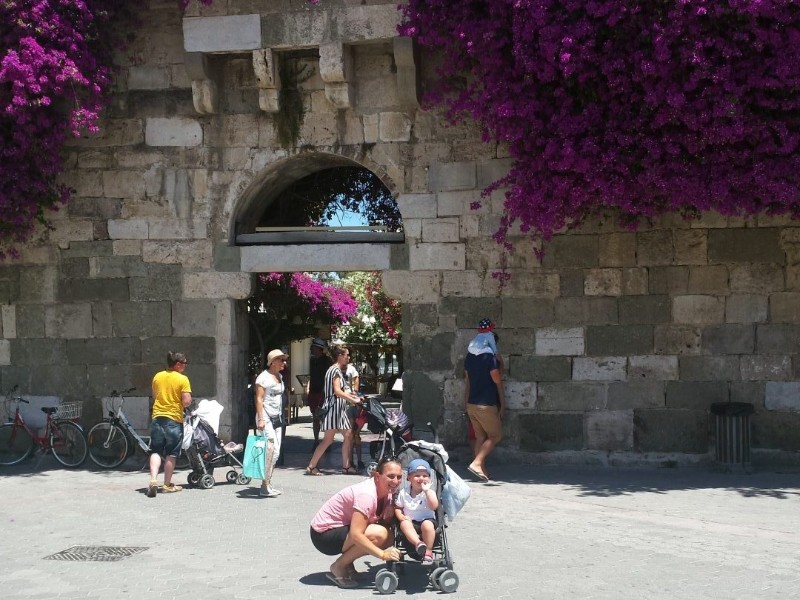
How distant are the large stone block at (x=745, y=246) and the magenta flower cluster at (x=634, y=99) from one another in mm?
521

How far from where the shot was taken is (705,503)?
29.0 feet

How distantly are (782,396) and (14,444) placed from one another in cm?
884

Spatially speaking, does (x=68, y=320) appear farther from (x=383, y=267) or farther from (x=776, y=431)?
(x=776, y=431)

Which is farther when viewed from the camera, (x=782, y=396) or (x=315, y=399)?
(x=315, y=399)

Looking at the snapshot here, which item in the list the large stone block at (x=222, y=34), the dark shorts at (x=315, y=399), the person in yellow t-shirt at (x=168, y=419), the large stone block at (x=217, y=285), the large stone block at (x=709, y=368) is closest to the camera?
the person in yellow t-shirt at (x=168, y=419)

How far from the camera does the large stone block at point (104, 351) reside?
1173 cm

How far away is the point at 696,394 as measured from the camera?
1073cm

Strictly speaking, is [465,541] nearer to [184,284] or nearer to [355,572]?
[355,572]

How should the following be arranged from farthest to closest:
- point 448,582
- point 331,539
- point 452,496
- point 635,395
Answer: point 635,395 → point 452,496 → point 331,539 → point 448,582

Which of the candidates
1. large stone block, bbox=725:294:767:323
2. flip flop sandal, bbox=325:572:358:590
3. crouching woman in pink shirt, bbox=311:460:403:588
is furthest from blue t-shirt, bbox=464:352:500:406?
flip flop sandal, bbox=325:572:358:590

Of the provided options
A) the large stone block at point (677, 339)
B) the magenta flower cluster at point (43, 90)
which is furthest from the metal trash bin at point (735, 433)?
the magenta flower cluster at point (43, 90)

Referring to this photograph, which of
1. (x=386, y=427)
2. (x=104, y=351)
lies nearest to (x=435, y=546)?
(x=386, y=427)

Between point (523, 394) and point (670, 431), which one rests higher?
point (523, 394)

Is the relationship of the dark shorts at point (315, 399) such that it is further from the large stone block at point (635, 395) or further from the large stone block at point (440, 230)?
the large stone block at point (635, 395)
